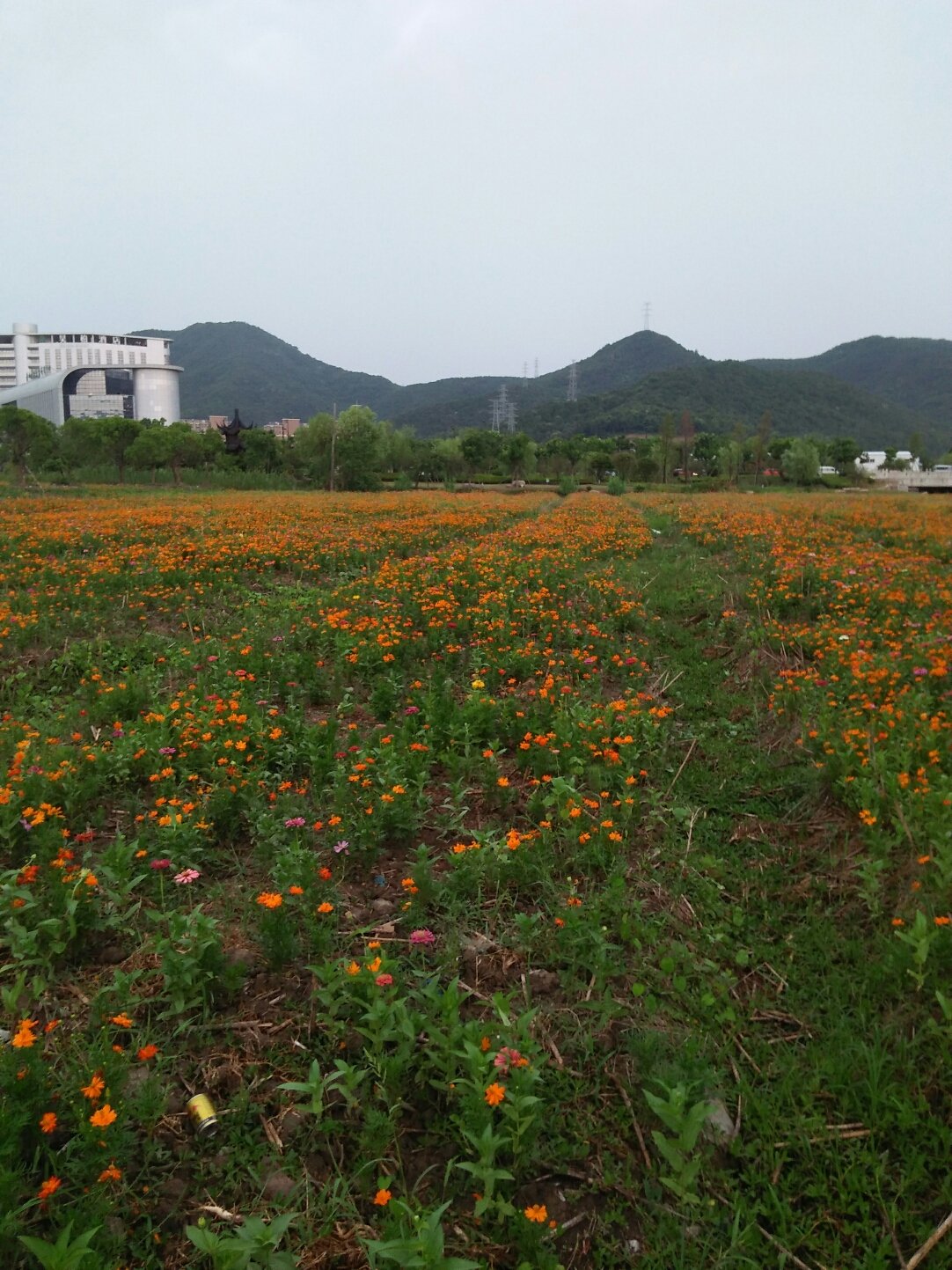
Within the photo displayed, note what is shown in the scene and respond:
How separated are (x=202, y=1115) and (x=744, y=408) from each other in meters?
148

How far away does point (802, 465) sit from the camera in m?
66.1

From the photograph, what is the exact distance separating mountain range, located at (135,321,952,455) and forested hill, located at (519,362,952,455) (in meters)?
0.24

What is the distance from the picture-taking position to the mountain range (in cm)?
12938

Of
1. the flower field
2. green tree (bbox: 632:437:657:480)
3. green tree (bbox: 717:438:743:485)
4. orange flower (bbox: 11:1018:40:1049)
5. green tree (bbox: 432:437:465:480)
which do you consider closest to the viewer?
the flower field

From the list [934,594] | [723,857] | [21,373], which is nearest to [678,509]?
[934,594]

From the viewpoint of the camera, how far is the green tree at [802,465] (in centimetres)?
6581

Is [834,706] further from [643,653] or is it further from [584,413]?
[584,413]

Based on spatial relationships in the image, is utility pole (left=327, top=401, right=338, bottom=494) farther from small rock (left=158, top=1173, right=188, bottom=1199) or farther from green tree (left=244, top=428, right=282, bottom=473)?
small rock (left=158, top=1173, right=188, bottom=1199)

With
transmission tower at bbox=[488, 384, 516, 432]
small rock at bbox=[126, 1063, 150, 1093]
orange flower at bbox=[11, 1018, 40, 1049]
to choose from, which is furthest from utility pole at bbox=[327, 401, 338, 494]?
transmission tower at bbox=[488, 384, 516, 432]

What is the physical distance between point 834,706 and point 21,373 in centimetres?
17573

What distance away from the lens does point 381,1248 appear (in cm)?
187

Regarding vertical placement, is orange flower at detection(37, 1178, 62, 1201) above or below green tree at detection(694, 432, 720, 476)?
below

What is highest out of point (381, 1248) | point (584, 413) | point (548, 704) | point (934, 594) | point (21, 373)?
point (21, 373)

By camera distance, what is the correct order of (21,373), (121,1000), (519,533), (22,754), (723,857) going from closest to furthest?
(121,1000)
(723,857)
(22,754)
(519,533)
(21,373)
